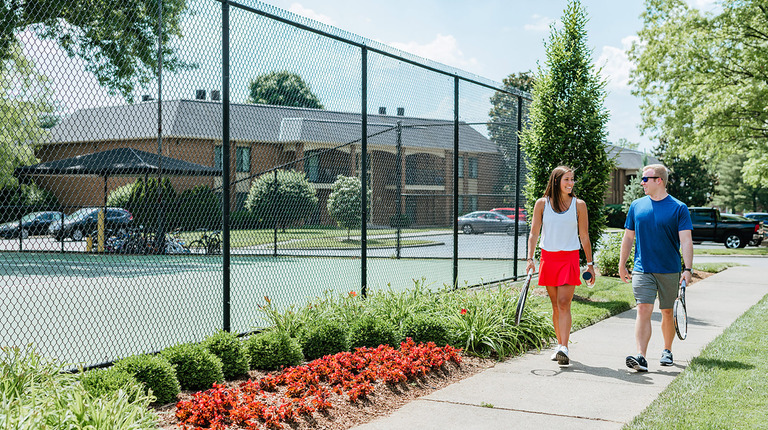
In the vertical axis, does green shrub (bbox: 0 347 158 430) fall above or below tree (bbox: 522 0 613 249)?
below

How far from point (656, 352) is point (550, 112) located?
183 inches

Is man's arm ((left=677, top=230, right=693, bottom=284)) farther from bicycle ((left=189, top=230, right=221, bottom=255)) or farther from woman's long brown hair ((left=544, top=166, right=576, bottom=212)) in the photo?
bicycle ((left=189, top=230, right=221, bottom=255))

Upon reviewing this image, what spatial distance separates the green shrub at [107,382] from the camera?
4.28 m

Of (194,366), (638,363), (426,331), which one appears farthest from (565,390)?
(194,366)

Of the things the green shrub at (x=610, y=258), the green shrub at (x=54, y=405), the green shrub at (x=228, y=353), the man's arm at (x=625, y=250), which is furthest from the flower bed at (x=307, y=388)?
the green shrub at (x=610, y=258)

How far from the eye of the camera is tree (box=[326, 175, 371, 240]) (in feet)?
26.6

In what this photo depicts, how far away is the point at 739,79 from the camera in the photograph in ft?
89.4

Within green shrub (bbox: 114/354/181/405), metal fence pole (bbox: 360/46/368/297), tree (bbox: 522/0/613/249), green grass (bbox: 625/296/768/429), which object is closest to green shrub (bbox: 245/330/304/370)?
green shrub (bbox: 114/354/181/405)

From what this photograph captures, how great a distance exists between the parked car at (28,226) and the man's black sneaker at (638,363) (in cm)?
532

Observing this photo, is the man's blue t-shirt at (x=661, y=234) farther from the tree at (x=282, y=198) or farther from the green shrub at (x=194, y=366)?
the green shrub at (x=194, y=366)

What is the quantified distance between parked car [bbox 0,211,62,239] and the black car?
0.85 ft

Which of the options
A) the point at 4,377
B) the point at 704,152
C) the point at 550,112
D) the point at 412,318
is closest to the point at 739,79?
the point at 704,152

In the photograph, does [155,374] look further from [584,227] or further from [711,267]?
[711,267]

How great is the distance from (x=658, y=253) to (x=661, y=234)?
19cm
